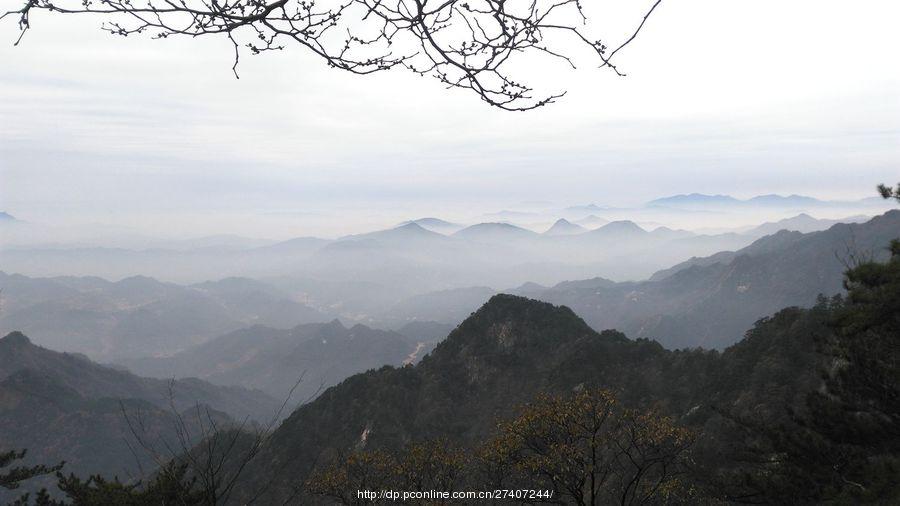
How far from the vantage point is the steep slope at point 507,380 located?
59625 millimetres

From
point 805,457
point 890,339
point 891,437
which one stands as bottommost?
point 805,457

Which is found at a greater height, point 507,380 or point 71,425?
point 507,380

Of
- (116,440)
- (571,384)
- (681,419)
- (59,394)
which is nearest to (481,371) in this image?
→ (571,384)

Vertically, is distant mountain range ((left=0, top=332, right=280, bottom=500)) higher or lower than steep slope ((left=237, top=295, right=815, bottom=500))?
lower

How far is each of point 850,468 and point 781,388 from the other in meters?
36.3

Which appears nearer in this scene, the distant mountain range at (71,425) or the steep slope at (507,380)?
the steep slope at (507,380)

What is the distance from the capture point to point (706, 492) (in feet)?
70.7

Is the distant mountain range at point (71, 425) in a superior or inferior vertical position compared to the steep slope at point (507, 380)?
inferior

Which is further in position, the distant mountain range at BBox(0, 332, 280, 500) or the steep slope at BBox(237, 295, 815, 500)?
the distant mountain range at BBox(0, 332, 280, 500)

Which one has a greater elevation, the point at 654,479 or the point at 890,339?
the point at 890,339

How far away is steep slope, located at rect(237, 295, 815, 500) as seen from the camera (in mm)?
59625

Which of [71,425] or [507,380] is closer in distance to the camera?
[507,380]

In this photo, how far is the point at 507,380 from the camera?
90.2 meters

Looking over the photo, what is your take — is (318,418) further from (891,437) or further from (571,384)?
(891,437)
